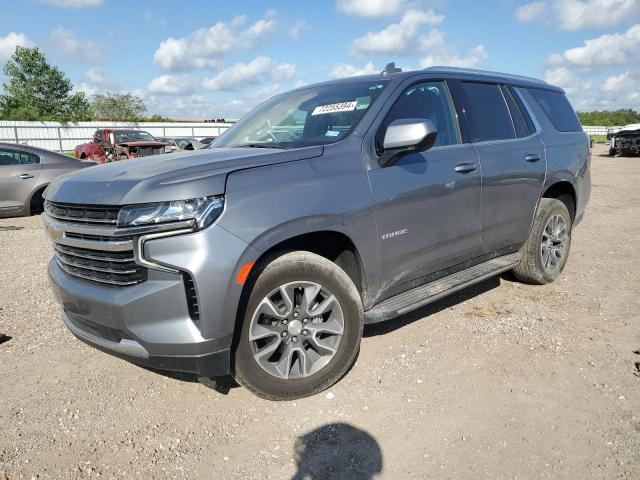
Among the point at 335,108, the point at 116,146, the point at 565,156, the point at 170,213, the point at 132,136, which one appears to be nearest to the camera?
the point at 170,213

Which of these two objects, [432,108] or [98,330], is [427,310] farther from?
[98,330]

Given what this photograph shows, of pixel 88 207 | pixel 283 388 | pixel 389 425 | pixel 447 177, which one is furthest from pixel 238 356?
pixel 447 177

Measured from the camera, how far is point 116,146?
15805 millimetres

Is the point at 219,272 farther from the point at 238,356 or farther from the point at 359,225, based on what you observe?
the point at 359,225

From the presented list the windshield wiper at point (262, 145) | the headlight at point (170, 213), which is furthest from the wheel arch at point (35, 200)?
the headlight at point (170, 213)

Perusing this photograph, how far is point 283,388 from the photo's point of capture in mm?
2893

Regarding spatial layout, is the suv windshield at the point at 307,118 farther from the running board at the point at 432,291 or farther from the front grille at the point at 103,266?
the front grille at the point at 103,266

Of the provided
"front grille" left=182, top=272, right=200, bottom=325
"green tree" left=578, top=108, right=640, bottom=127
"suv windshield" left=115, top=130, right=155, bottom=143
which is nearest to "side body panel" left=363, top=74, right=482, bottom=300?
"front grille" left=182, top=272, right=200, bottom=325

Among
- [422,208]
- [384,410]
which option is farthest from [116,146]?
[384,410]

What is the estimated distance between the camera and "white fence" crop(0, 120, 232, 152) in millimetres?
33094

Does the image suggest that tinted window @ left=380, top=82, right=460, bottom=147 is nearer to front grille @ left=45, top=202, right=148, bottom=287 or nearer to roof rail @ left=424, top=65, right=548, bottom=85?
roof rail @ left=424, top=65, right=548, bottom=85

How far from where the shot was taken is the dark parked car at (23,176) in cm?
867

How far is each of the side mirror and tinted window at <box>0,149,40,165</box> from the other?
8030 millimetres

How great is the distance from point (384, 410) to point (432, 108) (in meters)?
2.25
